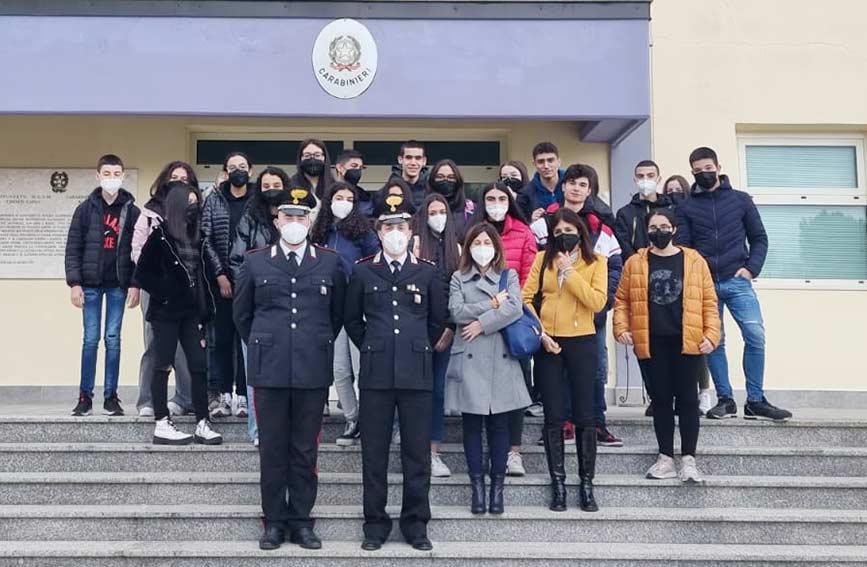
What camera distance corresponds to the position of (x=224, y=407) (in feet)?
19.3

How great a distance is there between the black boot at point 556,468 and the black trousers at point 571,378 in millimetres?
61

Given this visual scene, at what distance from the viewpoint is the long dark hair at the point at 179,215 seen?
5.50 m

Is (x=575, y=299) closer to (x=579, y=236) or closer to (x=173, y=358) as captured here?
(x=579, y=236)

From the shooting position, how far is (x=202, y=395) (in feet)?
17.9

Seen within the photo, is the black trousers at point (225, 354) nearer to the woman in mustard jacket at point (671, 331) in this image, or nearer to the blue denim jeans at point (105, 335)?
the blue denim jeans at point (105, 335)

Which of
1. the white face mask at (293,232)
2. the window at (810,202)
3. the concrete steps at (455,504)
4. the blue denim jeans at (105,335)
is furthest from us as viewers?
the window at (810,202)

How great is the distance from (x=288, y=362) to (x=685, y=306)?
8.52ft

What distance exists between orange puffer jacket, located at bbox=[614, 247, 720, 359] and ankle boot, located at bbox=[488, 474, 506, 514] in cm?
129

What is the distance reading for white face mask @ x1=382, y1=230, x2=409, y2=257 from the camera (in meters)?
4.77

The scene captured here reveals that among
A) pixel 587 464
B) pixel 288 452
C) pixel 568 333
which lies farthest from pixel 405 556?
pixel 568 333

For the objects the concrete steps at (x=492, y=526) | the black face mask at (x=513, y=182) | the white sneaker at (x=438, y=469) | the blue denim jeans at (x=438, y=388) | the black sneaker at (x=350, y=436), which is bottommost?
the concrete steps at (x=492, y=526)

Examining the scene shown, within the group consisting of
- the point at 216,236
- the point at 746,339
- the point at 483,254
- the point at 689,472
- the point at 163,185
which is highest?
the point at 163,185

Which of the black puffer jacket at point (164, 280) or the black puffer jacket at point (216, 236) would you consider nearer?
the black puffer jacket at point (164, 280)

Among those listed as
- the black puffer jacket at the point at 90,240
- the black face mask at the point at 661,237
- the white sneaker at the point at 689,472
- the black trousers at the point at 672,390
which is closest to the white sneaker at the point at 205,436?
the black puffer jacket at the point at 90,240
